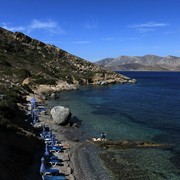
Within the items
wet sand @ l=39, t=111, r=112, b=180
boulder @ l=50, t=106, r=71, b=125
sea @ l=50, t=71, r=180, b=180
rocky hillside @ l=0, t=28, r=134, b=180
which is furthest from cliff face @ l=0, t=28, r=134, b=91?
wet sand @ l=39, t=111, r=112, b=180

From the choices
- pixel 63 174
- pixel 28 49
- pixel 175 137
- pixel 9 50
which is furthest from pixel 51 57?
pixel 63 174

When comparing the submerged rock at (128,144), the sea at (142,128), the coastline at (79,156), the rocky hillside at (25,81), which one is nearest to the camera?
the rocky hillside at (25,81)

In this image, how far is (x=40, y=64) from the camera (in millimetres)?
128125

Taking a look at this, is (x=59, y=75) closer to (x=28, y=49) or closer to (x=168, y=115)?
(x=28, y=49)

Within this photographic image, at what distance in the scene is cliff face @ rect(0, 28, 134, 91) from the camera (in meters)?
102

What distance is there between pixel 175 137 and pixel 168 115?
1659cm

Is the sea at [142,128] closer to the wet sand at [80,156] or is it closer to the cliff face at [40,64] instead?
the wet sand at [80,156]

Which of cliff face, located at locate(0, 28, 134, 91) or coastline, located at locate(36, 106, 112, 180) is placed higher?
cliff face, located at locate(0, 28, 134, 91)

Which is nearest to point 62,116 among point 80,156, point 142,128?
point 142,128

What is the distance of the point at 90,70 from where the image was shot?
5955 inches

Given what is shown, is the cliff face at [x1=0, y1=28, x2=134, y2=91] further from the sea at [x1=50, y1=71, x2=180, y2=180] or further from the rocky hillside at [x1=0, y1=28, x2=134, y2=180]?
the sea at [x1=50, y1=71, x2=180, y2=180]

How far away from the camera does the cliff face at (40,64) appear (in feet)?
336

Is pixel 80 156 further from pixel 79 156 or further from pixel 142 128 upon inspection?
pixel 142 128

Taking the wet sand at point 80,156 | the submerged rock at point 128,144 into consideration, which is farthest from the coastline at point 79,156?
the submerged rock at point 128,144
